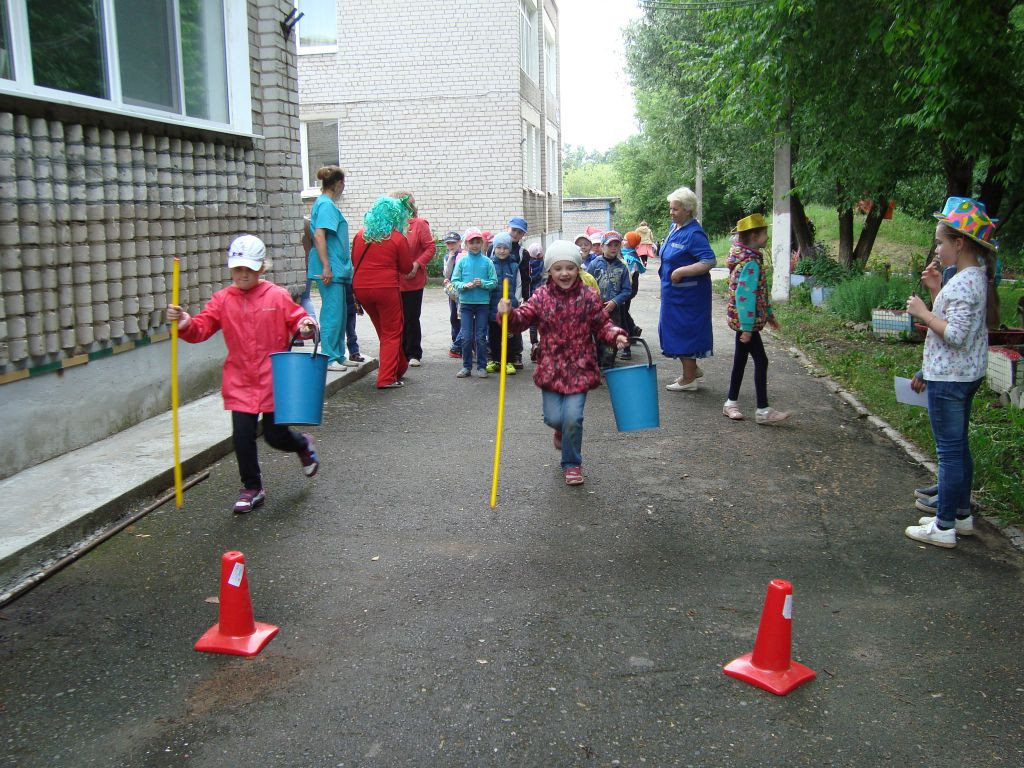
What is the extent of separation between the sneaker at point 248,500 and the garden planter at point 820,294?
13.8 metres

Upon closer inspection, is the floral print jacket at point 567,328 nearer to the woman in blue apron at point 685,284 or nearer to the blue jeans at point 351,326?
the woman in blue apron at point 685,284

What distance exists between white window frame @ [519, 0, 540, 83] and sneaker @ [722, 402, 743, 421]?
1571 cm

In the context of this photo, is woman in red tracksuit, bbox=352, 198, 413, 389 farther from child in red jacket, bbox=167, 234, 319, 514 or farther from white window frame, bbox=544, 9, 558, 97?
white window frame, bbox=544, 9, 558, 97

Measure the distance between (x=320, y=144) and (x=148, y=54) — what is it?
1527 cm

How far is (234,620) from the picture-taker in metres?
3.74

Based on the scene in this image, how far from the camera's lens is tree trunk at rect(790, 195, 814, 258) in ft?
69.8

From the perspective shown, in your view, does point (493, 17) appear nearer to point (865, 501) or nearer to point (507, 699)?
point (865, 501)

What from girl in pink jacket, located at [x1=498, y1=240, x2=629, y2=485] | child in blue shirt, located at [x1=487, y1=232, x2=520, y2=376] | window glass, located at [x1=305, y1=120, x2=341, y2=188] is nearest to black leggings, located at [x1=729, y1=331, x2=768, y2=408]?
girl in pink jacket, located at [x1=498, y1=240, x2=629, y2=485]

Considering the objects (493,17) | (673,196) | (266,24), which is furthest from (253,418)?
(493,17)

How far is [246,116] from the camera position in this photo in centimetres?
853

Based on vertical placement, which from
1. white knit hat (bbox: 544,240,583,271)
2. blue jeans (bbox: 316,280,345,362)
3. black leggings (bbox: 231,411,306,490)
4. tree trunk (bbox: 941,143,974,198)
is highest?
tree trunk (bbox: 941,143,974,198)

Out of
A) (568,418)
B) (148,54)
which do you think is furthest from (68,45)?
(568,418)

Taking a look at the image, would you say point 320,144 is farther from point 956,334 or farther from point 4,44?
point 956,334

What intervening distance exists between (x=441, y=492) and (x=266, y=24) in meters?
5.63
